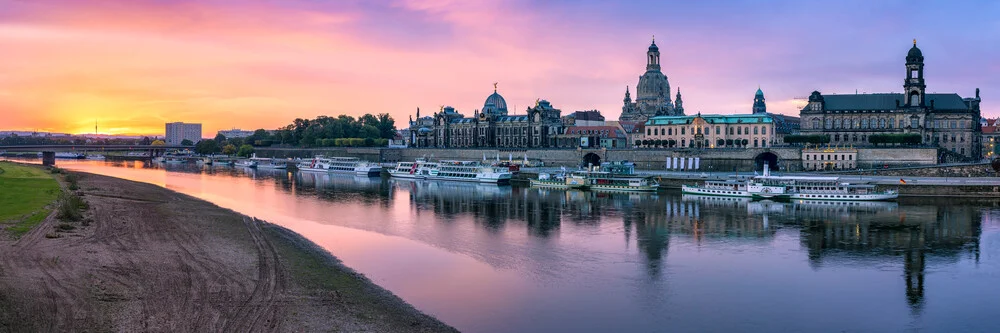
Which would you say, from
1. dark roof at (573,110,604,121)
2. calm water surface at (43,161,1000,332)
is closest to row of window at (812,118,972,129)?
calm water surface at (43,161,1000,332)

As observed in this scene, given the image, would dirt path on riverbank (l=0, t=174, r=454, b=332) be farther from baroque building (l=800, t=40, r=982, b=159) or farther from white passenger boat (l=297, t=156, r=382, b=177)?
baroque building (l=800, t=40, r=982, b=159)

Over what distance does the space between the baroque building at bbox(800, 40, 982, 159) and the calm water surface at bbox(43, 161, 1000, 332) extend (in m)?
38.4

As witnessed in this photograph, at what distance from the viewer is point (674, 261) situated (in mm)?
32594

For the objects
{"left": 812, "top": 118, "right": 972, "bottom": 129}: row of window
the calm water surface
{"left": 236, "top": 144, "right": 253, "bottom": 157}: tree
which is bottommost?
the calm water surface

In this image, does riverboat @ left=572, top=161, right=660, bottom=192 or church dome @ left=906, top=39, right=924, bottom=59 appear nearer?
riverboat @ left=572, top=161, right=660, bottom=192

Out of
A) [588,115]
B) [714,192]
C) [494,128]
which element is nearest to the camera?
[714,192]

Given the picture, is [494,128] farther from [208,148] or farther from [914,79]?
[208,148]

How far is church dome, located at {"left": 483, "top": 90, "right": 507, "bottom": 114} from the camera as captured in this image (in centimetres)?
14064

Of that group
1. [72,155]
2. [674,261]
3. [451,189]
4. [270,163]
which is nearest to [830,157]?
[451,189]

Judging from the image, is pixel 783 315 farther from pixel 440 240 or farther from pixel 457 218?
pixel 457 218

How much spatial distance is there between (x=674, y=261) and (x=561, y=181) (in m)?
41.5

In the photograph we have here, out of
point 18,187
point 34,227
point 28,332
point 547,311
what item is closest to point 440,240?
point 547,311

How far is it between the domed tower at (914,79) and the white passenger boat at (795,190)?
37355 mm

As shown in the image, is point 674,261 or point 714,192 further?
point 714,192
